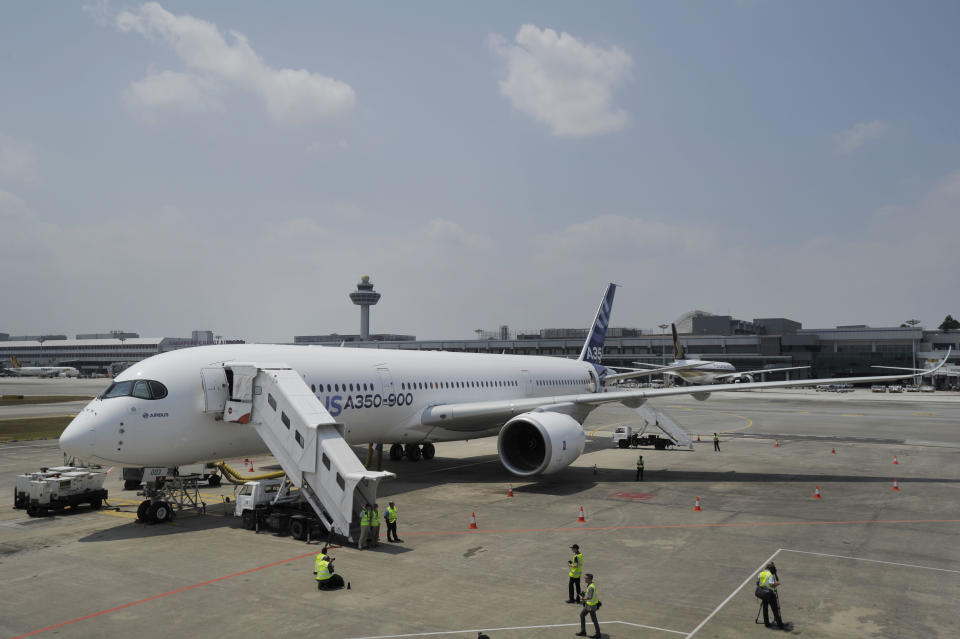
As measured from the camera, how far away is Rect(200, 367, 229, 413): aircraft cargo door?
20031 mm

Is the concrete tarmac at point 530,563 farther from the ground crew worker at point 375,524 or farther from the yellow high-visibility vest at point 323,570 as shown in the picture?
the ground crew worker at point 375,524

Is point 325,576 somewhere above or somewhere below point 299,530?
above

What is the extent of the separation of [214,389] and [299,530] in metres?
5.29

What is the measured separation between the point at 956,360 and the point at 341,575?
5229 inches

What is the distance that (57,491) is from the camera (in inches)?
828

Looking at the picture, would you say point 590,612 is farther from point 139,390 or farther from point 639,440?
point 639,440

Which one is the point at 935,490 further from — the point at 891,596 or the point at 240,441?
the point at 240,441

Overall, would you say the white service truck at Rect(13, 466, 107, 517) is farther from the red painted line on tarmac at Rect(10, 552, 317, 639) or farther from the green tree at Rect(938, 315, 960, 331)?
the green tree at Rect(938, 315, 960, 331)

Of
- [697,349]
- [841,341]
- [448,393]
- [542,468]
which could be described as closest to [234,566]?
[542,468]

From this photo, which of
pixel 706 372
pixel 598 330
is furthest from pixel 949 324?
pixel 598 330

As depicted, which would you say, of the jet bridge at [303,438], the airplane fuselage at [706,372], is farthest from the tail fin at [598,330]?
the airplane fuselage at [706,372]

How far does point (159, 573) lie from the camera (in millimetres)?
14695

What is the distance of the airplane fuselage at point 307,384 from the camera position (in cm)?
1861

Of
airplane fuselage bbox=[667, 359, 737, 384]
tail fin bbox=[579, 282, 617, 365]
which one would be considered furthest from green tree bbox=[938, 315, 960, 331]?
tail fin bbox=[579, 282, 617, 365]
